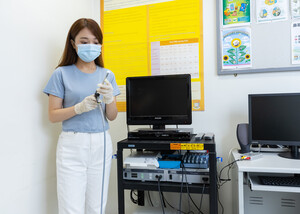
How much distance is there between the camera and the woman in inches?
46.8

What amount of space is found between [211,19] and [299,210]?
58.7 inches

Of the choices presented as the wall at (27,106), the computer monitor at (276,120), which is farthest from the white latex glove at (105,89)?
the computer monitor at (276,120)

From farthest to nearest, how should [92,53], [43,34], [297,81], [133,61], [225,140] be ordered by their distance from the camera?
[133,61]
[225,140]
[297,81]
[43,34]
[92,53]

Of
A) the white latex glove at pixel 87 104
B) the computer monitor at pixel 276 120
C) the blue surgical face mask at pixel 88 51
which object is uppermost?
the blue surgical face mask at pixel 88 51

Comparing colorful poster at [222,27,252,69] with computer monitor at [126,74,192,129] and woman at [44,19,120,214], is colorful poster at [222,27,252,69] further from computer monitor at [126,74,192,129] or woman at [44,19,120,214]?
woman at [44,19,120,214]

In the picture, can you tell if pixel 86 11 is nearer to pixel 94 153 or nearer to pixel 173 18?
pixel 173 18

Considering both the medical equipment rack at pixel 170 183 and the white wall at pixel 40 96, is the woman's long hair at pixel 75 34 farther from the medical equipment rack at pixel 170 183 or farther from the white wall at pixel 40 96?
the medical equipment rack at pixel 170 183

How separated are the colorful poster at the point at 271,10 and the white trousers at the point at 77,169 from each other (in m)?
1.44

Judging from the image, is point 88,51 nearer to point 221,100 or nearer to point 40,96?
point 40,96

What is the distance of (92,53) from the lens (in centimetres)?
122

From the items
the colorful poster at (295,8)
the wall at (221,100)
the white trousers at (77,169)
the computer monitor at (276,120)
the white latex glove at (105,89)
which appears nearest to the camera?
the white latex glove at (105,89)

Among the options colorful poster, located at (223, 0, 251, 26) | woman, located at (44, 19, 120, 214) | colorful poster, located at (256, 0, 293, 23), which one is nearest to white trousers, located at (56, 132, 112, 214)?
woman, located at (44, 19, 120, 214)

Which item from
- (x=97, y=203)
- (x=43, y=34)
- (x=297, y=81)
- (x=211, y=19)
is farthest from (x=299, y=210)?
(x=43, y=34)

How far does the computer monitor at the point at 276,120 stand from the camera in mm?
1363
